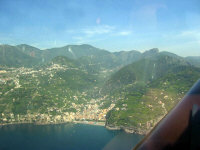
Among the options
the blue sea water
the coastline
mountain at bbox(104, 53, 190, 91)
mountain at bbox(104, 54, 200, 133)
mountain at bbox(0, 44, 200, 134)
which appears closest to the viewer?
the blue sea water

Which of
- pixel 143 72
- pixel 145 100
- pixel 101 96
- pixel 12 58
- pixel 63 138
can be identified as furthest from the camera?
→ pixel 12 58

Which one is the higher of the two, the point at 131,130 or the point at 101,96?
the point at 101,96

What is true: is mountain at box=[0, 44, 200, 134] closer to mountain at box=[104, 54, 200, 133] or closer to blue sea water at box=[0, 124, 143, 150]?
mountain at box=[104, 54, 200, 133]

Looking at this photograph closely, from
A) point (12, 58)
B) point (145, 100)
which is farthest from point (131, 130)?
point (12, 58)

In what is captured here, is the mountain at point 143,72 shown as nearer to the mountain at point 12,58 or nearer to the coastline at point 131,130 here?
the coastline at point 131,130

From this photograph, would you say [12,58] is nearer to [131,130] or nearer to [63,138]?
[63,138]

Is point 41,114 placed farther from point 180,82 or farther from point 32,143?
point 180,82

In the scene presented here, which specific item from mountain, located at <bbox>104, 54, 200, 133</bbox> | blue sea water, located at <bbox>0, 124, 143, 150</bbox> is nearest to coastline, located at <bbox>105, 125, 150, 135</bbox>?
mountain, located at <bbox>104, 54, 200, 133</bbox>

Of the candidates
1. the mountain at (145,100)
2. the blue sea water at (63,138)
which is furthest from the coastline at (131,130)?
the blue sea water at (63,138)
